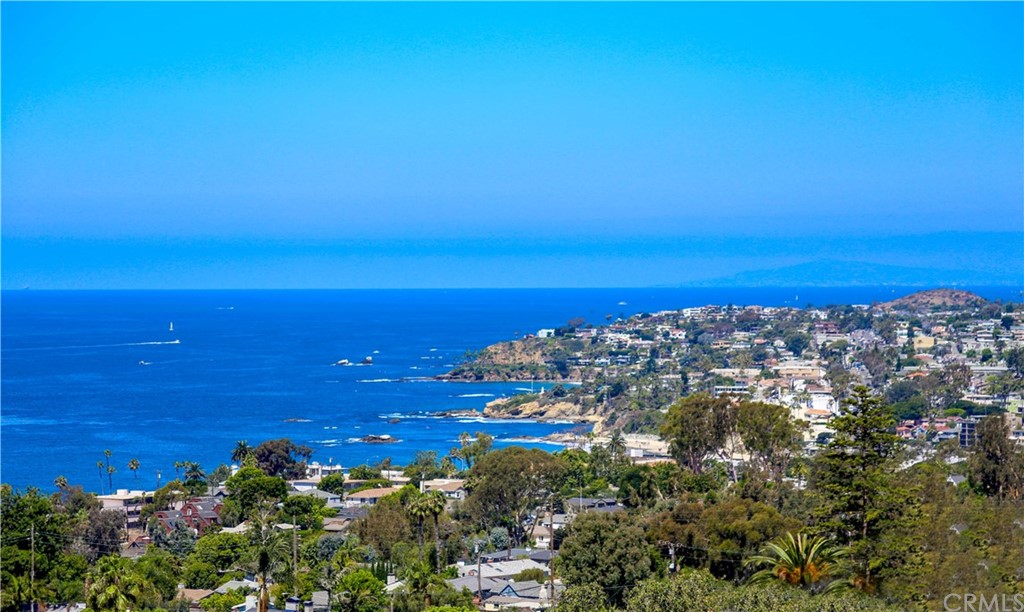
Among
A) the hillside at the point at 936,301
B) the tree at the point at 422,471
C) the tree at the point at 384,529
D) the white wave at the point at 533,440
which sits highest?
the hillside at the point at 936,301

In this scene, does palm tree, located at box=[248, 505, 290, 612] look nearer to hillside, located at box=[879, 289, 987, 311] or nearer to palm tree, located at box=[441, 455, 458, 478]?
palm tree, located at box=[441, 455, 458, 478]

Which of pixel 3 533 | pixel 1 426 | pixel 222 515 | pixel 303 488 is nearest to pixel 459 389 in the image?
pixel 1 426

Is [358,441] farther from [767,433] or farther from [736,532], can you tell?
[736,532]

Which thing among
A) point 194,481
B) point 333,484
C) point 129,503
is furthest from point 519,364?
point 129,503

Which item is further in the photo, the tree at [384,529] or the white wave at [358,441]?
the white wave at [358,441]

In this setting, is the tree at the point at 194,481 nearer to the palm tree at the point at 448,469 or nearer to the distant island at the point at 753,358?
the palm tree at the point at 448,469

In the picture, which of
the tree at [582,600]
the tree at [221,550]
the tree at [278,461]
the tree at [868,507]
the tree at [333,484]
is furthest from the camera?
the tree at [278,461]

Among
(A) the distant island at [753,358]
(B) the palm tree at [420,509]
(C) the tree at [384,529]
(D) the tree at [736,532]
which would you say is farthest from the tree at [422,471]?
(A) the distant island at [753,358]
